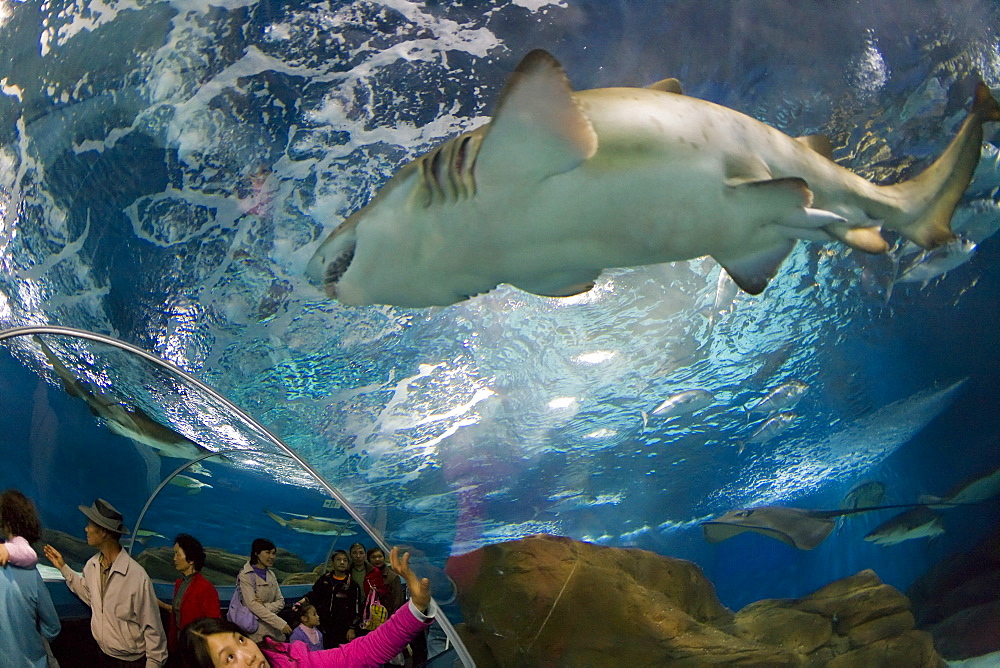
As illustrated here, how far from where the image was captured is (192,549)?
489 cm

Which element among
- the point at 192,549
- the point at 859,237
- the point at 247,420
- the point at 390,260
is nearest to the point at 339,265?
the point at 390,260

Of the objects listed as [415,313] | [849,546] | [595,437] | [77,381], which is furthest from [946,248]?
[849,546]

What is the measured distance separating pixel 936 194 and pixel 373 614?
518cm

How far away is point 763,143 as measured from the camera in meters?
2.24

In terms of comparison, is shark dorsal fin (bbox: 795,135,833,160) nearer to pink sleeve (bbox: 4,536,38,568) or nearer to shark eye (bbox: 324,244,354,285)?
shark eye (bbox: 324,244,354,285)

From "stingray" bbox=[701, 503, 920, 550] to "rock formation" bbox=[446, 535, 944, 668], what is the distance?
2.12 metres

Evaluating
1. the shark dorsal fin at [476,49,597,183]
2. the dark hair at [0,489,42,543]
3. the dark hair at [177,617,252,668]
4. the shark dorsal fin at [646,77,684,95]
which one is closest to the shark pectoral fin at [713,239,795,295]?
the shark dorsal fin at [646,77,684,95]

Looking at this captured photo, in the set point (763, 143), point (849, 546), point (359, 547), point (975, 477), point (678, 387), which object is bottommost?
point (849, 546)

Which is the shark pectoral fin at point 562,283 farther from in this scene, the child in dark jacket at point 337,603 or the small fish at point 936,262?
the child in dark jacket at point 337,603

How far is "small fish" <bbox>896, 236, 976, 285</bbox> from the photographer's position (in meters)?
4.44

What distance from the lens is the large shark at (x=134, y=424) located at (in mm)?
4535

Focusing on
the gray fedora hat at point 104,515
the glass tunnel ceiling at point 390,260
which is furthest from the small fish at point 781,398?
the gray fedora hat at point 104,515

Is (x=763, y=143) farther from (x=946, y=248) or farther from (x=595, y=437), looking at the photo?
(x=595, y=437)

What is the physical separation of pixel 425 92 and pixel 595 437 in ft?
16.0
